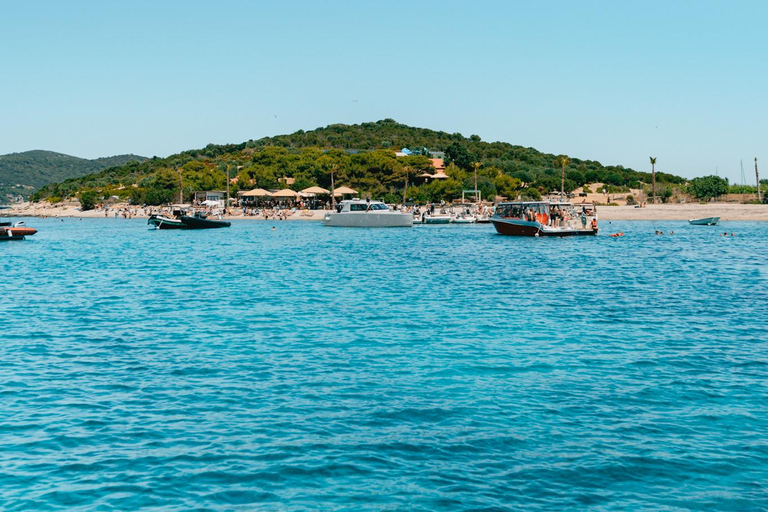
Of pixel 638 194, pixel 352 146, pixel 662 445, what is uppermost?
pixel 352 146

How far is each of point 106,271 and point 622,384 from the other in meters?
29.4

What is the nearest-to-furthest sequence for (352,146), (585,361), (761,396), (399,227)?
(761,396), (585,361), (399,227), (352,146)

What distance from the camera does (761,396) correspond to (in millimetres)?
12266

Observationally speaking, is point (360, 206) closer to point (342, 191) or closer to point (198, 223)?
point (198, 223)

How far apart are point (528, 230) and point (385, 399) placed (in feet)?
177

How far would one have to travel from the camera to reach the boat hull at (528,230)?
63806 millimetres

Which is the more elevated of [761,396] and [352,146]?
[352,146]

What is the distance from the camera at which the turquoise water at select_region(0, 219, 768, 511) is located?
8492 millimetres

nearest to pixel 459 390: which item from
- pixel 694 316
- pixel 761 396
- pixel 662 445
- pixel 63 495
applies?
pixel 662 445

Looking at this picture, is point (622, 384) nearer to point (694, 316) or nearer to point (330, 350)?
point (330, 350)

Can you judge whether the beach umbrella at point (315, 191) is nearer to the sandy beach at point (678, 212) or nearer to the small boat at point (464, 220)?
the sandy beach at point (678, 212)

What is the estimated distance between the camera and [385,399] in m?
12.2

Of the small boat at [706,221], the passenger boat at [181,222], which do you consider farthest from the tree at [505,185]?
the passenger boat at [181,222]

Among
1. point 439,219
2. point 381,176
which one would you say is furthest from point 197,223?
point 381,176
